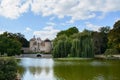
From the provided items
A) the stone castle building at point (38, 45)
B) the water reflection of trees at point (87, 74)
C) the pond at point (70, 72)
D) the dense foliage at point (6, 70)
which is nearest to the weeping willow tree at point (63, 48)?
the pond at point (70, 72)

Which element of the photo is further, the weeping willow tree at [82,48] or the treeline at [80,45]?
the treeline at [80,45]

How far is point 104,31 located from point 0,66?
68744 millimetres

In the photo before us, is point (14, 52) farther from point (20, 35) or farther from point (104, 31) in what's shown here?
point (20, 35)

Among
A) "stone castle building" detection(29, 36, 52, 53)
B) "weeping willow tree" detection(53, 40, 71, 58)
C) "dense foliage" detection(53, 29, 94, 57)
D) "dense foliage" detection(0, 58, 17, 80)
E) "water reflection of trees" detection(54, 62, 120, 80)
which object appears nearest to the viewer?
"dense foliage" detection(0, 58, 17, 80)

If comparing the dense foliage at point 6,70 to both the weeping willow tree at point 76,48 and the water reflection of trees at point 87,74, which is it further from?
the weeping willow tree at point 76,48

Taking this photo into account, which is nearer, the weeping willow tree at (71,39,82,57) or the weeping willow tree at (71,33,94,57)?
the weeping willow tree at (71,33,94,57)

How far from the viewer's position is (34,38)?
119562 mm

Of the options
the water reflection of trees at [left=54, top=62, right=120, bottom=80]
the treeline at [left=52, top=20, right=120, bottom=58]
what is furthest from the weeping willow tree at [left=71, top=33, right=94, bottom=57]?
the water reflection of trees at [left=54, top=62, right=120, bottom=80]

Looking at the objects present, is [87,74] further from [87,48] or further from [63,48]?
[63,48]

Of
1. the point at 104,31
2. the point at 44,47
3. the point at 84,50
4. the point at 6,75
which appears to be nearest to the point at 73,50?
the point at 84,50

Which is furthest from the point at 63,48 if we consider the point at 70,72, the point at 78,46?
the point at 70,72

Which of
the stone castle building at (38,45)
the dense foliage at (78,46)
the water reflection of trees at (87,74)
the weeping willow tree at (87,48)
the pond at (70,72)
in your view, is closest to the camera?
the water reflection of trees at (87,74)

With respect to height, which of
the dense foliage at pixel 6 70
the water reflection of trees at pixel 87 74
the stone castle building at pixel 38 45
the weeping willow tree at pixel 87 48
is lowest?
the water reflection of trees at pixel 87 74

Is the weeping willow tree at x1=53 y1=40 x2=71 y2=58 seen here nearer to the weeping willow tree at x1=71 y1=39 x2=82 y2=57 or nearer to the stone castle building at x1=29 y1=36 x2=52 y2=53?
the weeping willow tree at x1=71 y1=39 x2=82 y2=57
